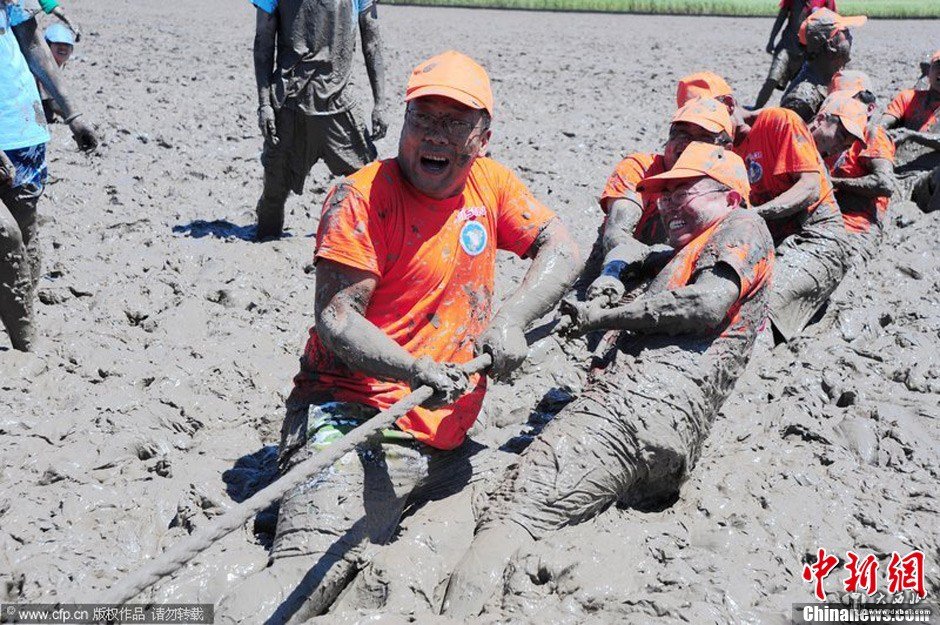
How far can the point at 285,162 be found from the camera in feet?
19.5

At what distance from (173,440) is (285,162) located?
8.12ft

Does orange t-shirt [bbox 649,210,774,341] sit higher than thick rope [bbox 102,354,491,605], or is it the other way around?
orange t-shirt [bbox 649,210,774,341]

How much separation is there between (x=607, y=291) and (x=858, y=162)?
299 centimetres

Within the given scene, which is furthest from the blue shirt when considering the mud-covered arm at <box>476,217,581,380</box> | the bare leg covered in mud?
the mud-covered arm at <box>476,217,581,380</box>

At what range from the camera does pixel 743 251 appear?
3.55 metres

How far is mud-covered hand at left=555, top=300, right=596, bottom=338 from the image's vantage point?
12.1ft

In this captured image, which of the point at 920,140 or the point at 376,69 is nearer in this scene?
the point at 376,69

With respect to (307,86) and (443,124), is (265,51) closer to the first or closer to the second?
(307,86)

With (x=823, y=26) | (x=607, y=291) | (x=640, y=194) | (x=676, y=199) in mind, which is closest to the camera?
(x=676, y=199)

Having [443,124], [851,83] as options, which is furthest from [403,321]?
[851,83]

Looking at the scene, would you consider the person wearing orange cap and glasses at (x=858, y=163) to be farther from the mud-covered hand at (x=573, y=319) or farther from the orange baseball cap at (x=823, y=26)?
the mud-covered hand at (x=573, y=319)

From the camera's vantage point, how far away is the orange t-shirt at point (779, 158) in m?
5.34

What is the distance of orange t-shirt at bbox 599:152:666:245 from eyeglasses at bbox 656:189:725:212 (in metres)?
1.23

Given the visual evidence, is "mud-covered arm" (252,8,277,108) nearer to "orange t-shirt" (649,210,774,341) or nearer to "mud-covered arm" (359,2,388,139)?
"mud-covered arm" (359,2,388,139)
